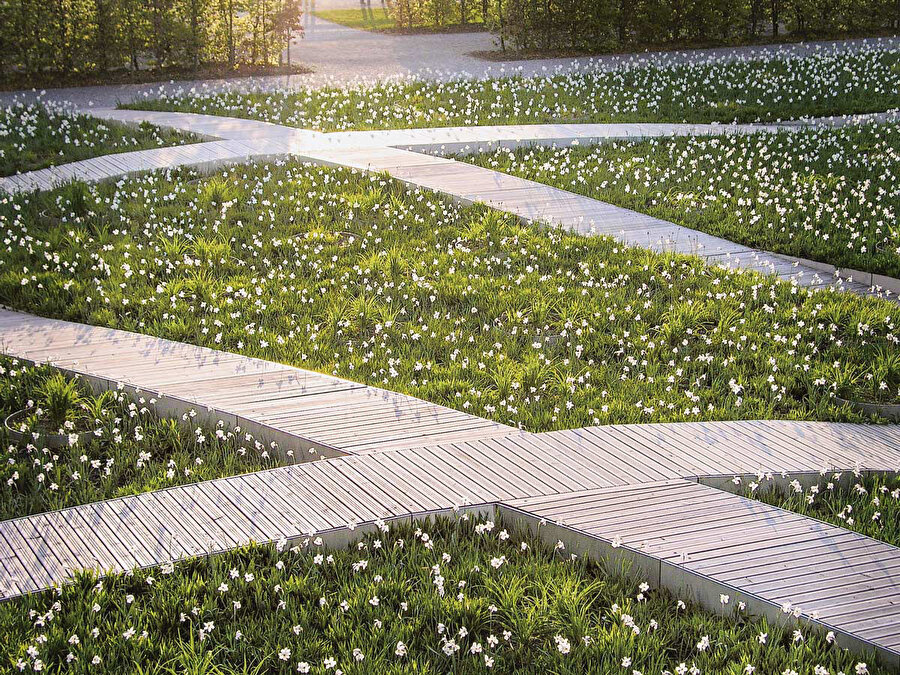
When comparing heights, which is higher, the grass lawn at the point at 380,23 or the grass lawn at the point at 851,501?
the grass lawn at the point at 380,23

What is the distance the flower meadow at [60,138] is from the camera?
991 centimetres

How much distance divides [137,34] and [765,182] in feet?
38.1

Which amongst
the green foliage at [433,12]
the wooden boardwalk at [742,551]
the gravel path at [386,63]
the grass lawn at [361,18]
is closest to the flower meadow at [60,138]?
the gravel path at [386,63]

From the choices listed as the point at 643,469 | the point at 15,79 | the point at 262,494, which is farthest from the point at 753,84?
the point at 15,79

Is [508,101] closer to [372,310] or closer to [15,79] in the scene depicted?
[372,310]

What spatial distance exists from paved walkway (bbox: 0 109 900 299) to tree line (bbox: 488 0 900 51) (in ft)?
23.0

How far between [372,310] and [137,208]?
10.6 feet

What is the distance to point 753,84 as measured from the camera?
42.8 feet

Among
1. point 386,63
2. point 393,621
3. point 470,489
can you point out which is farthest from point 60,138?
point 393,621

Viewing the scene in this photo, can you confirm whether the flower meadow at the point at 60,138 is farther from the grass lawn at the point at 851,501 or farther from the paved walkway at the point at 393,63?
the grass lawn at the point at 851,501

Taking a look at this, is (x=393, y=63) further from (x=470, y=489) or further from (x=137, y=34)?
(x=470, y=489)

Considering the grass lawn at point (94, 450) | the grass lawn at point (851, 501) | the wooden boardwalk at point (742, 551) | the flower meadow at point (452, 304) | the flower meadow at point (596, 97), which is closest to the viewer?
the wooden boardwalk at point (742, 551)

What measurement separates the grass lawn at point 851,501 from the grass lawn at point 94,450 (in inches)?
103

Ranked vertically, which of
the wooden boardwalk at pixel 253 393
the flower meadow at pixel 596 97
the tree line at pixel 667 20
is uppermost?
the tree line at pixel 667 20
